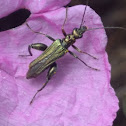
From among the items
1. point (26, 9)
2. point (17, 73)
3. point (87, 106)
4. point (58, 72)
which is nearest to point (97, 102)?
point (87, 106)

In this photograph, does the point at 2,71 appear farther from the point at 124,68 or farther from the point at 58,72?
the point at 124,68

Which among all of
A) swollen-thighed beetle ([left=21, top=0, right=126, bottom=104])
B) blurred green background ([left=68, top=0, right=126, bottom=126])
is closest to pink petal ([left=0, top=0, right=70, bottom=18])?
swollen-thighed beetle ([left=21, top=0, right=126, bottom=104])

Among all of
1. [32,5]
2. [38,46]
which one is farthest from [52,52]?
[32,5]

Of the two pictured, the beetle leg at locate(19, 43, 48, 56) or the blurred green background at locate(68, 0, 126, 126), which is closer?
the beetle leg at locate(19, 43, 48, 56)

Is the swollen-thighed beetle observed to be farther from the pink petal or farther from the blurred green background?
the blurred green background

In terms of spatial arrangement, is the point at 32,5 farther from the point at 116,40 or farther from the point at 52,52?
the point at 116,40
